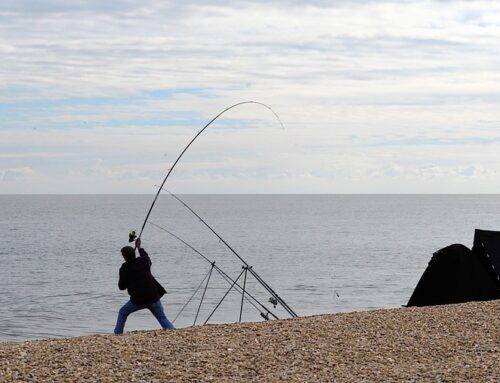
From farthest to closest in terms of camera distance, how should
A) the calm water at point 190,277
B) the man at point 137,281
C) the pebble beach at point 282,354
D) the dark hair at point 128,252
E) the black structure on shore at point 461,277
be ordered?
1. the calm water at point 190,277
2. the black structure on shore at point 461,277
3. the man at point 137,281
4. the dark hair at point 128,252
5. the pebble beach at point 282,354

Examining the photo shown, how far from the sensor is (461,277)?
15188 millimetres

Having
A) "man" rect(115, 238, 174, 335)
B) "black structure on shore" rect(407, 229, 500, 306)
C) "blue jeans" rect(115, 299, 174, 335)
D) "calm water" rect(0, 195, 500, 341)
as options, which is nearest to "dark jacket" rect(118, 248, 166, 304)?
"man" rect(115, 238, 174, 335)

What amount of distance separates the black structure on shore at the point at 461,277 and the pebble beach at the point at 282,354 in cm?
429

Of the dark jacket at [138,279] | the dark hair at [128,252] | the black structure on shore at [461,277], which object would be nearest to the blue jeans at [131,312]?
the dark jacket at [138,279]

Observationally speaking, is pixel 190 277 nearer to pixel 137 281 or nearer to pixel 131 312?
pixel 131 312

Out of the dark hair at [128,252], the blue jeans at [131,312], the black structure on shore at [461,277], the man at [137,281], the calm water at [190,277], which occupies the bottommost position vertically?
the calm water at [190,277]

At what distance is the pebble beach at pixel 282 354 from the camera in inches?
318

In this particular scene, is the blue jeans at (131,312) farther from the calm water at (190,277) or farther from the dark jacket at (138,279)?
the calm water at (190,277)

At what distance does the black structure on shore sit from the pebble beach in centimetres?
429

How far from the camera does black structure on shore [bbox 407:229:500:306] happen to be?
49.6ft

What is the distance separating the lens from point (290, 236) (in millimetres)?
77188

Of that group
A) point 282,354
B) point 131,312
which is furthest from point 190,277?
point 282,354

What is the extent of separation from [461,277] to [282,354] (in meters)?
7.13

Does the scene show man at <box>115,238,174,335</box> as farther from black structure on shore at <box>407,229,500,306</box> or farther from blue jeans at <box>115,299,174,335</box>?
black structure on shore at <box>407,229,500,306</box>
